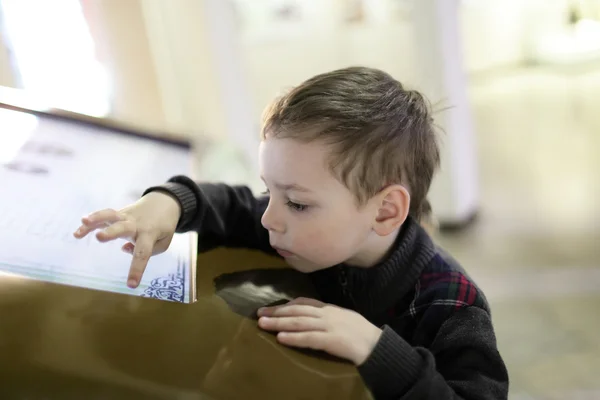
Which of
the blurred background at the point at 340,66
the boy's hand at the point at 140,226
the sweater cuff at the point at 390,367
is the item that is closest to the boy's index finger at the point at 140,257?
the boy's hand at the point at 140,226

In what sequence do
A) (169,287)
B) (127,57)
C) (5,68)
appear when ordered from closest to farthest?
(169,287), (5,68), (127,57)

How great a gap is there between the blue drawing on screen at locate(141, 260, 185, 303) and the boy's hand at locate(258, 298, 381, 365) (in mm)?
90

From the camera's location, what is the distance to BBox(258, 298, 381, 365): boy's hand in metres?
0.58

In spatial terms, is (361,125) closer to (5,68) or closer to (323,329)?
(323,329)

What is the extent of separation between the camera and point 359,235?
778 millimetres

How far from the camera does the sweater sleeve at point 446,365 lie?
61 cm

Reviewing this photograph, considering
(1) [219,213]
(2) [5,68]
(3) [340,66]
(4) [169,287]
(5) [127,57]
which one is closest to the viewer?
(4) [169,287]

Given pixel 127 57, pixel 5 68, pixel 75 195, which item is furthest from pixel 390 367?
pixel 127 57

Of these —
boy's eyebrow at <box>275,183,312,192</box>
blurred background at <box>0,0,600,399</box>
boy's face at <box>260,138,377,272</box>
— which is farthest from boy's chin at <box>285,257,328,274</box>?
blurred background at <box>0,0,600,399</box>

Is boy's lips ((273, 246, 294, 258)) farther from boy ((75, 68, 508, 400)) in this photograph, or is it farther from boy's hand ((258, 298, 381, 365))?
boy's hand ((258, 298, 381, 365))

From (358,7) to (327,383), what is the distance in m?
1.56

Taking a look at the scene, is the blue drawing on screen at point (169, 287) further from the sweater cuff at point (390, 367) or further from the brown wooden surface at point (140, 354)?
the sweater cuff at point (390, 367)

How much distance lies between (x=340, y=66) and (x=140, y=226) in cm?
136

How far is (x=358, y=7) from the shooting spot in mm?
1884
